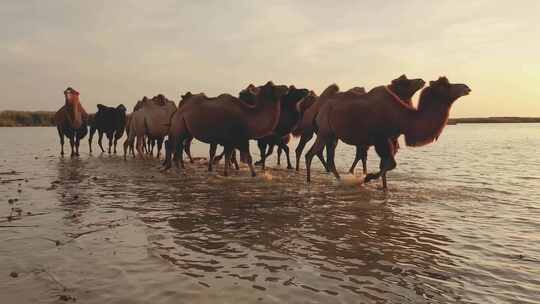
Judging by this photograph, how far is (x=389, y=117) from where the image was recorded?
36.6 ft

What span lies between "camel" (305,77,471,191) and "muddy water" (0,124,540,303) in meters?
1.08

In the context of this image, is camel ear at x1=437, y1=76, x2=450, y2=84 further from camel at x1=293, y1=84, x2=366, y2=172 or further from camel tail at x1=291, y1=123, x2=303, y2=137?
camel tail at x1=291, y1=123, x2=303, y2=137

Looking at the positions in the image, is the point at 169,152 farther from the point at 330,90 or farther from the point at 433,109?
the point at 433,109

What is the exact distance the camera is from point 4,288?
4508 millimetres

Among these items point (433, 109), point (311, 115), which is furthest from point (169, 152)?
point (433, 109)

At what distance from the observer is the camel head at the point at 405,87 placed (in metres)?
12.2

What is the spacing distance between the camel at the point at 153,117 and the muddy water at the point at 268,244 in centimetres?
777

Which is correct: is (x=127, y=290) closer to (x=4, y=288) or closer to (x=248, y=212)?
(x=4, y=288)

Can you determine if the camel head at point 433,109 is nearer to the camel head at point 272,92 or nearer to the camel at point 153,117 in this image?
the camel head at point 272,92

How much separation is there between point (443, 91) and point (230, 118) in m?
5.68

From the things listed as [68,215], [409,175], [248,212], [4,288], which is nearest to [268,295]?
[4,288]

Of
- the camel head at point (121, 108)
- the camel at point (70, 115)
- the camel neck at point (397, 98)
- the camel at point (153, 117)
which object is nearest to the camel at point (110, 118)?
the camel head at point (121, 108)

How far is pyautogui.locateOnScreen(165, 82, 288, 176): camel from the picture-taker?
1313cm

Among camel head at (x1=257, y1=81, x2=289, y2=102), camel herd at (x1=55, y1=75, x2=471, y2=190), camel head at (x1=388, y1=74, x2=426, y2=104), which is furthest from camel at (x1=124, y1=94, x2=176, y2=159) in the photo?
camel head at (x1=388, y1=74, x2=426, y2=104)
